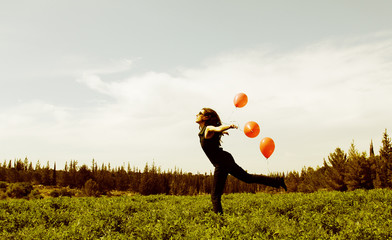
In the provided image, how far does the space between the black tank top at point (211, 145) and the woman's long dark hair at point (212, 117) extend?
0.84 feet

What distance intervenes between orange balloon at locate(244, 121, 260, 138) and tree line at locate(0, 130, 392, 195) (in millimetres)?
20443

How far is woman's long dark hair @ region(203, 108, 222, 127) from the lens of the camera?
7.12 meters

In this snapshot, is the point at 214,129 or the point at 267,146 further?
the point at 267,146

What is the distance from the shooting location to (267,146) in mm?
9289

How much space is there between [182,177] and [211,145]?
27.9 meters

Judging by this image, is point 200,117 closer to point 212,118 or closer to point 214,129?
point 212,118

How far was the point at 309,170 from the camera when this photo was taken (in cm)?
3656

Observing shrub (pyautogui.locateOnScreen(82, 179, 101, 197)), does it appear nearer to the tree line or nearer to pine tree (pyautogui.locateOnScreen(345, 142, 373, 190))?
the tree line

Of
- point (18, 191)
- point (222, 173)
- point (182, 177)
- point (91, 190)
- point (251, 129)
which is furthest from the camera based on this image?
point (182, 177)

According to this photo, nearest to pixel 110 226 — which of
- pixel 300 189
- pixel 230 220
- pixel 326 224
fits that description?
pixel 230 220

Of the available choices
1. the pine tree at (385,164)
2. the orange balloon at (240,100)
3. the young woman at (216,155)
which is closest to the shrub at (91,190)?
the orange balloon at (240,100)

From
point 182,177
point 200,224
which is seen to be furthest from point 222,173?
point 182,177

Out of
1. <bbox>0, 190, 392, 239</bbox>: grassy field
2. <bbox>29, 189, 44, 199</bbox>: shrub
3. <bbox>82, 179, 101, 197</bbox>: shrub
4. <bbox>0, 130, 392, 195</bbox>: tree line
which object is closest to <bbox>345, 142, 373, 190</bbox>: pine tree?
<bbox>0, 130, 392, 195</bbox>: tree line

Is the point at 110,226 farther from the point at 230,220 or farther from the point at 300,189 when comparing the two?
the point at 300,189
